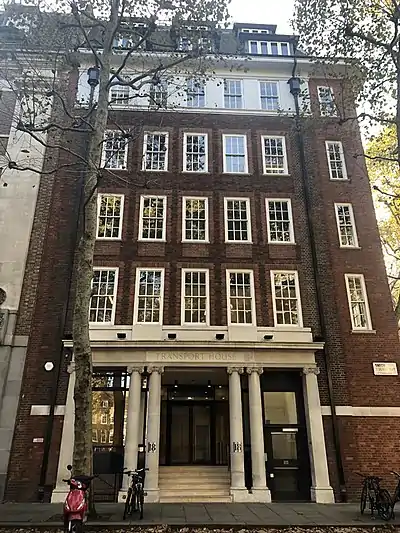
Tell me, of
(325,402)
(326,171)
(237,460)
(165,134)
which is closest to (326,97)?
(326,171)

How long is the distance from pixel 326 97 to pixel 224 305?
11.3 metres

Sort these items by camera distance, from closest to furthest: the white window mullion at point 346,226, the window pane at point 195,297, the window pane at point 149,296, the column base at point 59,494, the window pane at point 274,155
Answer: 1. the column base at point 59,494
2. the window pane at point 149,296
3. the window pane at point 195,297
4. the white window mullion at point 346,226
5. the window pane at point 274,155

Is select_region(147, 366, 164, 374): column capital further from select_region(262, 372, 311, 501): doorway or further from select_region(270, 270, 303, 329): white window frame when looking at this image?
select_region(270, 270, 303, 329): white window frame

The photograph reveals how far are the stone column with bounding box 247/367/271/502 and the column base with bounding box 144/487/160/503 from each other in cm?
302

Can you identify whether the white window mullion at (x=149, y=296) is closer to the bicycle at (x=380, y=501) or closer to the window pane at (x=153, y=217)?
the window pane at (x=153, y=217)

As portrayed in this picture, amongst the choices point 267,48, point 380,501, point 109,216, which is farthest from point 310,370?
point 267,48

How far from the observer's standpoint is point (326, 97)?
18891 millimetres

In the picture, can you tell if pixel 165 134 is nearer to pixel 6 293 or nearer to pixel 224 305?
pixel 224 305

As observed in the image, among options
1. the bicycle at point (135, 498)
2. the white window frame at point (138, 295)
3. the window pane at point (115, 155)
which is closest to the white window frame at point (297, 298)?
the white window frame at point (138, 295)

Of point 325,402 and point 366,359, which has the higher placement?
point 366,359

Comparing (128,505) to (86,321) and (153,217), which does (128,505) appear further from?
(153,217)

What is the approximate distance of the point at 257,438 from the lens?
13242mm

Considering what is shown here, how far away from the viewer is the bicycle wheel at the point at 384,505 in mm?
9594

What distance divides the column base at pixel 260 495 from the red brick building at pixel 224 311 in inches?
1.2
